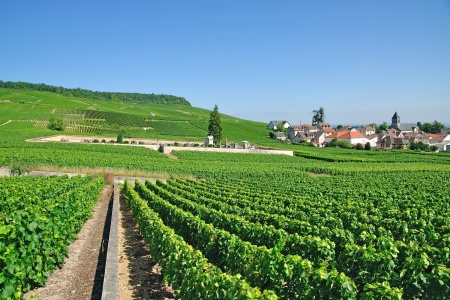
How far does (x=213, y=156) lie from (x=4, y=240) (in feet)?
165

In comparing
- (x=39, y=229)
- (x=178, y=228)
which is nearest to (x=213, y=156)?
(x=178, y=228)

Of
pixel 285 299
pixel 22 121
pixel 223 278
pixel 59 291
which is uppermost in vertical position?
pixel 22 121

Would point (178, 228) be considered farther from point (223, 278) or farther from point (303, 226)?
point (223, 278)

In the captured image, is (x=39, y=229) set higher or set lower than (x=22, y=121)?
lower

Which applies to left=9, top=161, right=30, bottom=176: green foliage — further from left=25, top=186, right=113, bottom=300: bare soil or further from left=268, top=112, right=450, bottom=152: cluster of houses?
left=268, top=112, right=450, bottom=152: cluster of houses

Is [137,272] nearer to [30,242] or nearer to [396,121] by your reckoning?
[30,242]

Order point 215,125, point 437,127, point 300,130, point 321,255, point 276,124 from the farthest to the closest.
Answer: point 437,127 < point 276,124 < point 300,130 < point 215,125 < point 321,255

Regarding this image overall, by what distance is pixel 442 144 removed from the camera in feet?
413

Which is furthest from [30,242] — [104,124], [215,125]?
[104,124]

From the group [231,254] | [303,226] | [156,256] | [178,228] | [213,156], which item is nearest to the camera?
[231,254]

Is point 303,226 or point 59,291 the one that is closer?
point 59,291

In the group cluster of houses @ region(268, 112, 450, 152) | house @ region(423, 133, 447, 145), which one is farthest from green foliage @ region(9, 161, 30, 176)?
house @ region(423, 133, 447, 145)

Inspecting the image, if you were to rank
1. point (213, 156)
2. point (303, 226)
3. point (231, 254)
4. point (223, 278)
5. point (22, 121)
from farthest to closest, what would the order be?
point (22, 121) → point (213, 156) → point (303, 226) → point (231, 254) → point (223, 278)

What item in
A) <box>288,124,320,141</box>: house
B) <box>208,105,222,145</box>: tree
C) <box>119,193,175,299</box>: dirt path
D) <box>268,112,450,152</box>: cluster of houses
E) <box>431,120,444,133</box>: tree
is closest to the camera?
<box>119,193,175,299</box>: dirt path
